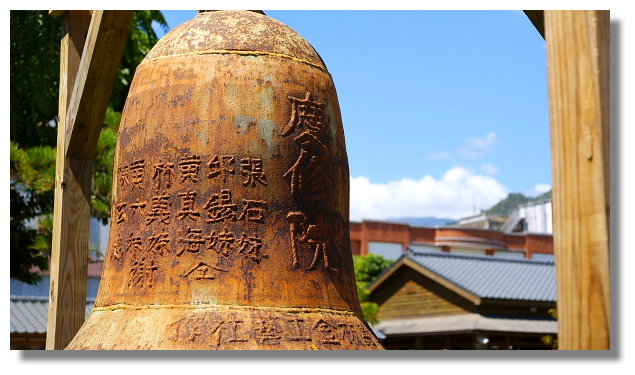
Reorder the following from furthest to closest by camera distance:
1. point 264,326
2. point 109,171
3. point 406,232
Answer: point 406,232, point 109,171, point 264,326

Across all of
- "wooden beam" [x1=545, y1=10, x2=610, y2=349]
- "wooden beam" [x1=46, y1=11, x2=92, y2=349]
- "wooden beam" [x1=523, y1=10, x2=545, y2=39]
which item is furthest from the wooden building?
"wooden beam" [x1=545, y1=10, x2=610, y2=349]

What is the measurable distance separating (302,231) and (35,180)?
6.13 meters

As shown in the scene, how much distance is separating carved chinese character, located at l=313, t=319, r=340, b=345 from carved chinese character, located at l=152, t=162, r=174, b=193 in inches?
33.6

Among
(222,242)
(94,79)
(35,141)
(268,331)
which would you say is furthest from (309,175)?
(35,141)

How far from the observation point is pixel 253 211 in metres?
3.81

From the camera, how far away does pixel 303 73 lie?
13.4 ft

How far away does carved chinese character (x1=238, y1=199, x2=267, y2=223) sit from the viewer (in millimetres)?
3803

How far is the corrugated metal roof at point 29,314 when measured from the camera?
14.5m

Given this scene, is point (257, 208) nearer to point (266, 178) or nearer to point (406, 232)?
point (266, 178)

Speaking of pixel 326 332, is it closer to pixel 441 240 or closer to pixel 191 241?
pixel 191 241

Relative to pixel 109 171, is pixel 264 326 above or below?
below

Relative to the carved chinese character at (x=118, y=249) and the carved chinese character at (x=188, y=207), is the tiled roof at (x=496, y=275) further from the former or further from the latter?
the carved chinese character at (x=188, y=207)

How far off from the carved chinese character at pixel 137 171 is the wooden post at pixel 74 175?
89cm

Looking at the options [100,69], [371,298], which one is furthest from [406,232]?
[100,69]
